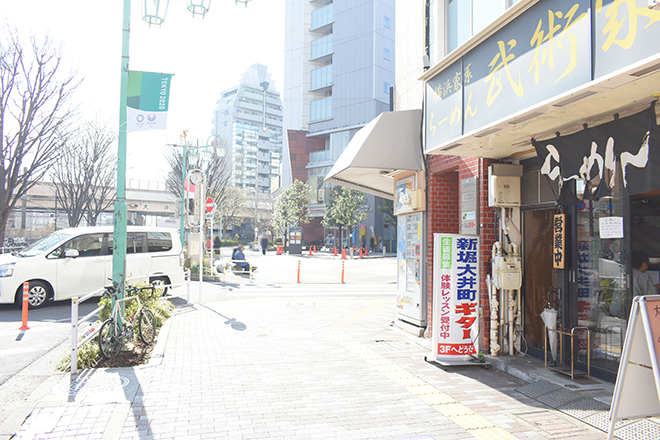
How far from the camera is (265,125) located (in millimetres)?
129250

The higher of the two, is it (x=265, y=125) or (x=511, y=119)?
(x=265, y=125)

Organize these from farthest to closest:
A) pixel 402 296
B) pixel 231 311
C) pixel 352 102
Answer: pixel 352 102 → pixel 231 311 → pixel 402 296

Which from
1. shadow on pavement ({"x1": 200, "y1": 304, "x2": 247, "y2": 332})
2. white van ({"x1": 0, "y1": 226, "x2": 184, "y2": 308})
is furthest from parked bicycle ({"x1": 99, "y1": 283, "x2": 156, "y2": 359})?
white van ({"x1": 0, "y1": 226, "x2": 184, "y2": 308})

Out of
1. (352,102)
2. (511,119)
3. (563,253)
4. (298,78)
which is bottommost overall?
(563,253)

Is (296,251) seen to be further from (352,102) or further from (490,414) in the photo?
(490,414)

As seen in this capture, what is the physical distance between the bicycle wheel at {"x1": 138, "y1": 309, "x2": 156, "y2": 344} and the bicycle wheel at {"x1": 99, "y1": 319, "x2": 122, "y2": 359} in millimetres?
540

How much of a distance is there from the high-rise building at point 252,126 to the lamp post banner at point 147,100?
115 meters

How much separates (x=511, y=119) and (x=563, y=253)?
2167 millimetres

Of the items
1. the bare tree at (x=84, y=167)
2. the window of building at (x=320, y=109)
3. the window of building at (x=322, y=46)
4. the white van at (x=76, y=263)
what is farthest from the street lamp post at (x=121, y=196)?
the window of building at (x=322, y=46)

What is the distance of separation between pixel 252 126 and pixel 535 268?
419ft

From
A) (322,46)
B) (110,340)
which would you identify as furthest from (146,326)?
(322,46)

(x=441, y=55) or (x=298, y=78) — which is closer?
(x=441, y=55)

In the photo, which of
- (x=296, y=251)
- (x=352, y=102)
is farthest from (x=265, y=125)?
(x=296, y=251)

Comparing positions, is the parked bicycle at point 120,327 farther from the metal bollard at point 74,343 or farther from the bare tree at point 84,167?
the bare tree at point 84,167
